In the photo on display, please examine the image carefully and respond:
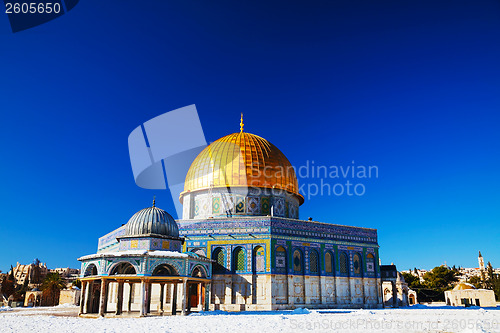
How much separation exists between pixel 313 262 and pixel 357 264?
3863mm

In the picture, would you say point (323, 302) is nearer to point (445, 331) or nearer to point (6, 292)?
point (445, 331)

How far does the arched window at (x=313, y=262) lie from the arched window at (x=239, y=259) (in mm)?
4869

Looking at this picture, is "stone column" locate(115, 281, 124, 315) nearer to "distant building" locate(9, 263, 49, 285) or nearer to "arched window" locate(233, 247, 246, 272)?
→ "arched window" locate(233, 247, 246, 272)

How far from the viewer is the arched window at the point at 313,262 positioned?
94.1ft

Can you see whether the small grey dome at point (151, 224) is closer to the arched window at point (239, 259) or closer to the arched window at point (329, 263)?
the arched window at point (239, 259)

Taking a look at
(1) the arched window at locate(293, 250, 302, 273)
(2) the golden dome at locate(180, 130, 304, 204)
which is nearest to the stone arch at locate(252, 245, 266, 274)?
(1) the arched window at locate(293, 250, 302, 273)

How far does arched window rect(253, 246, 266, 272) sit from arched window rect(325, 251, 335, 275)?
5167 mm

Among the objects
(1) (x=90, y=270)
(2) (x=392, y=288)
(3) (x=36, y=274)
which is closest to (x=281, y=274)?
(2) (x=392, y=288)

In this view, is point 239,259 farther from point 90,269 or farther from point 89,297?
point 89,297

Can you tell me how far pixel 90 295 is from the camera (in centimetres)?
2177

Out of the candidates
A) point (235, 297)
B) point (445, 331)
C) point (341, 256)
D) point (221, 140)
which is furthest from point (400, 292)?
point (445, 331)

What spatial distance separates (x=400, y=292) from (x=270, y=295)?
44.2 ft

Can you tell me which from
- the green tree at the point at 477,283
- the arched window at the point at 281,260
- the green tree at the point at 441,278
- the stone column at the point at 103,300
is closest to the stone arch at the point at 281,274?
the arched window at the point at 281,260

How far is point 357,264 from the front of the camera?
30516 millimetres
